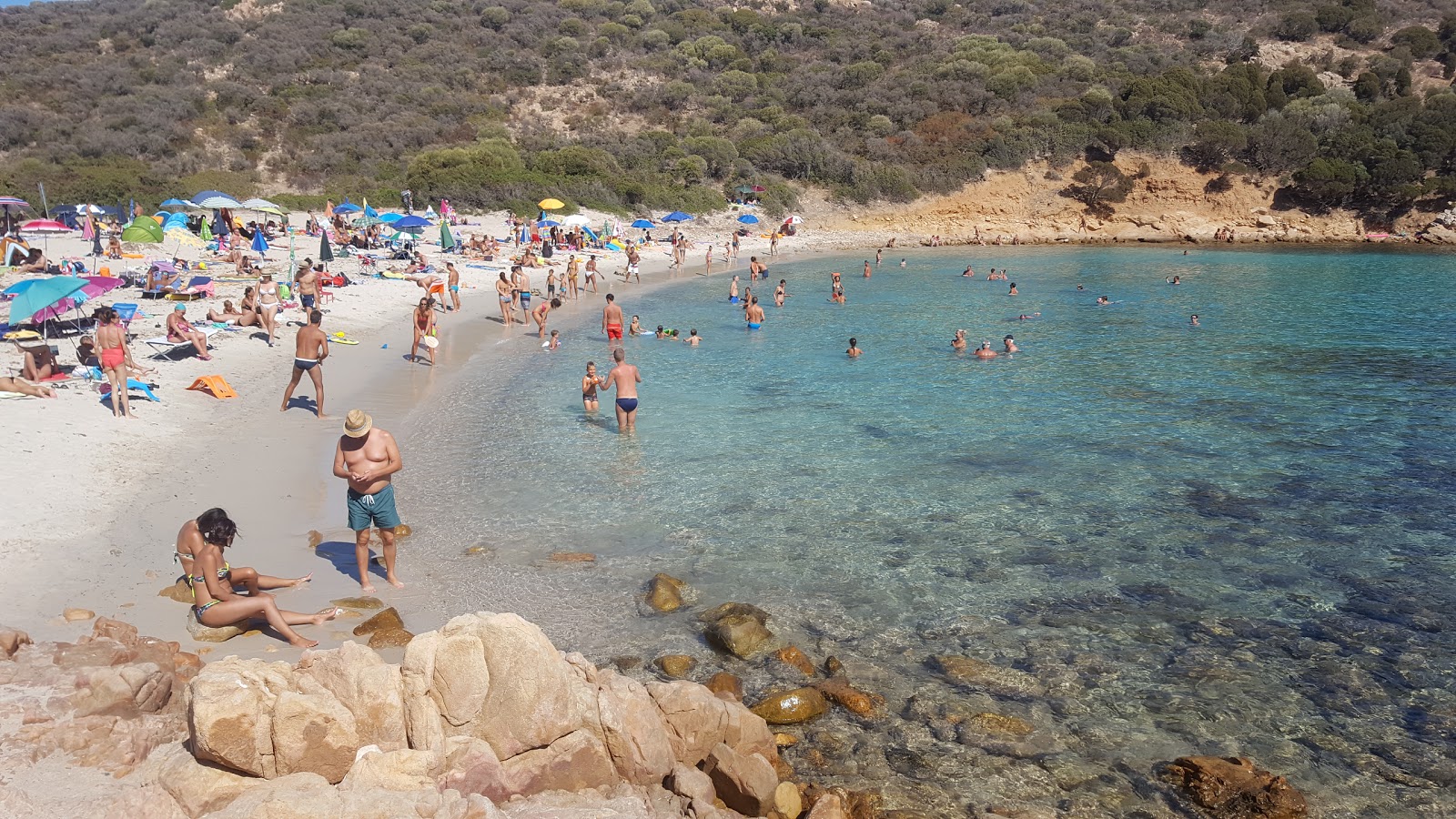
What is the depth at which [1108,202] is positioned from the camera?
49969mm

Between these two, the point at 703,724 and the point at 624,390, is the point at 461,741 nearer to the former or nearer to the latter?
the point at 703,724

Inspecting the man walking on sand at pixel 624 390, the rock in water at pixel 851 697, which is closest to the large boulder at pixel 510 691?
the rock in water at pixel 851 697

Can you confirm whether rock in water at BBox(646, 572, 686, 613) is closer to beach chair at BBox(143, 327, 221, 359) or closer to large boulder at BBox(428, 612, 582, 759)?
large boulder at BBox(428, 612, 582, 759)

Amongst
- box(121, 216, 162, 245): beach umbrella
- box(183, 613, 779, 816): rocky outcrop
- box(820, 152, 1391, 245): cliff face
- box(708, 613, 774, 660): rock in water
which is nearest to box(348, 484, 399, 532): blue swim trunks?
box(183, 613, 779, 816): rocky outcrop

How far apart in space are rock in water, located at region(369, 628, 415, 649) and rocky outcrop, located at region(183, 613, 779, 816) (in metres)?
1.85

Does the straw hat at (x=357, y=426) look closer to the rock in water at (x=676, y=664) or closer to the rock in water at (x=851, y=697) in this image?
the rock in water at (x=676, y=664)

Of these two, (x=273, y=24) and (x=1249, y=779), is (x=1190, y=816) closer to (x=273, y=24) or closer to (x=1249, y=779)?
(x=1249, y=779)

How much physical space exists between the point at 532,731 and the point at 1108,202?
5161cm

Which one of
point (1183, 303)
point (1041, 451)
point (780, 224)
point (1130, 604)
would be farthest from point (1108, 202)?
point (1130, 604)

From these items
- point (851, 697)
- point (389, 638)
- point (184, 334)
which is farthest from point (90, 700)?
point (184, 334)

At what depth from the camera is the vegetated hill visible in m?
44.2

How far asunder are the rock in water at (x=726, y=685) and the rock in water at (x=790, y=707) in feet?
0.70

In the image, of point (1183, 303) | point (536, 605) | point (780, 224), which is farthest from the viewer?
point (780, 224)

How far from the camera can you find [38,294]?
1284cm
